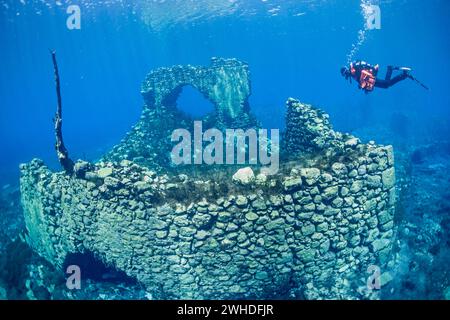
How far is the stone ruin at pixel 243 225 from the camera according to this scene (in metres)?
8.41

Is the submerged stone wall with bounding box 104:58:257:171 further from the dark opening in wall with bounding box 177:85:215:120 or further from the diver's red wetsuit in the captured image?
the diver's red wetsuit

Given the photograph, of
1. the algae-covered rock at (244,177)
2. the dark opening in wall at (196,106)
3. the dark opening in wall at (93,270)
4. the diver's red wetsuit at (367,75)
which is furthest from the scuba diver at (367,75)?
the dark opening in wall at (196,106)

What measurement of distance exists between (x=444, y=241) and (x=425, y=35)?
8988 cm

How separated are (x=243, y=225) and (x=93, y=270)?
6.40 meters

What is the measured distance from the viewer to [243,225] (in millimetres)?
8297

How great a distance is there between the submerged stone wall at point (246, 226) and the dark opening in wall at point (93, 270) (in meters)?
1.17

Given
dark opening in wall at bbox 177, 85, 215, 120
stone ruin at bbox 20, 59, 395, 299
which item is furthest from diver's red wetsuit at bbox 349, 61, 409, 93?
dark opening in wall at bbox 177, 85, 215, 120

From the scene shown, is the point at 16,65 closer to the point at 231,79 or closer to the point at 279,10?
the point at 279,10

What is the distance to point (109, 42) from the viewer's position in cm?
6025

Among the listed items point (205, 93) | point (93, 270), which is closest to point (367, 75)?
point (205, 93)

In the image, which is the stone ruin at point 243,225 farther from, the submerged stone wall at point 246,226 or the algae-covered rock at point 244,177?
the algae-covered rock at point 244,177

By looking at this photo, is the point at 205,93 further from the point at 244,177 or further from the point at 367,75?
the point at 244,177

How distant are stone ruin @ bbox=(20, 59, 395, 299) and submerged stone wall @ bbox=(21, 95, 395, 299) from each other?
3 centimetres
